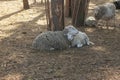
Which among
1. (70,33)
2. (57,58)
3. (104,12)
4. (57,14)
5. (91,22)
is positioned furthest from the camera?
(91,22)

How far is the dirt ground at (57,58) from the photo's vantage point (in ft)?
19.4

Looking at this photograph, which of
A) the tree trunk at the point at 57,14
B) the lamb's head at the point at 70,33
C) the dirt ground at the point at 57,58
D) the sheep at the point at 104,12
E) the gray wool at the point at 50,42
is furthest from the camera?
the sheep at the point at 104,12

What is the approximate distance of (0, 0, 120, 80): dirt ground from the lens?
590cm

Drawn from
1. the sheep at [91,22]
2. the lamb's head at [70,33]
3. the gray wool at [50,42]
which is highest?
the lamb's head at [70,33]

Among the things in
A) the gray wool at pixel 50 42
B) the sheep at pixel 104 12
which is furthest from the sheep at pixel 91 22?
the gray wool at pixel 50 42

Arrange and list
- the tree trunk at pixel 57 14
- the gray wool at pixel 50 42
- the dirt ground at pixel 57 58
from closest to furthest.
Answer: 1. the dirt ground at pixel 57 58
2. the gray wool at pixel 50 42
3. the tree trunk at pixel 57 14

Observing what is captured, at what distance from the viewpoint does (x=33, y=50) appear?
7.31 metres

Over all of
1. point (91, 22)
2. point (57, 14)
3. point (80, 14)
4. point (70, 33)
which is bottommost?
point (91, 22)

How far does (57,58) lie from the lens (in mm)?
6711

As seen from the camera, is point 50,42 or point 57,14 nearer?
point 50,42

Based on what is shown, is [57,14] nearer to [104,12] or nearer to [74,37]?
[74,37]

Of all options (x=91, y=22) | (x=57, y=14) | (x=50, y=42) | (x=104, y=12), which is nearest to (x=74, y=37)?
(x=50, y=42)

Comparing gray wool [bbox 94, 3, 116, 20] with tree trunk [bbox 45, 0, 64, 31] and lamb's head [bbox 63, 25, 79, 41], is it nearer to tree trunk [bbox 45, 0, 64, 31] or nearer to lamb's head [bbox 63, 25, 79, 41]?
tree trunk [bbox 45, 0, 64, 31]

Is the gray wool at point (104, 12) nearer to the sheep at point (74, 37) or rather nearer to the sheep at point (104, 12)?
the sheep at point (104, 12)
